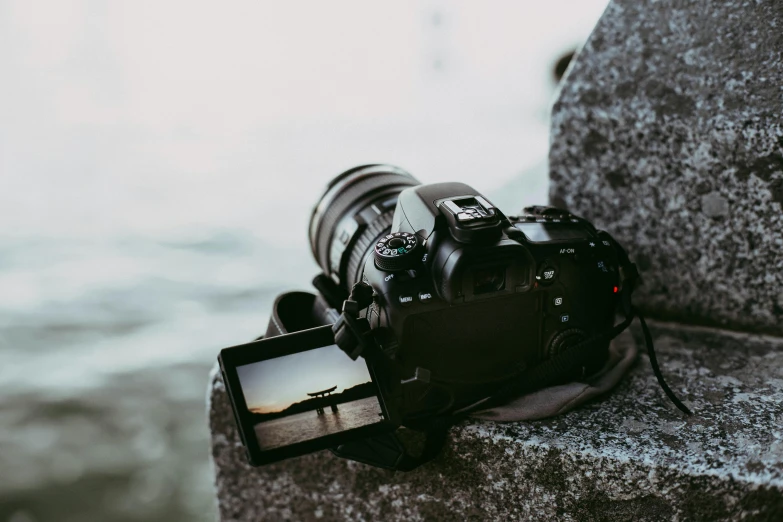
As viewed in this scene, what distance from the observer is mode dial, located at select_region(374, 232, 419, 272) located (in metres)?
0.78

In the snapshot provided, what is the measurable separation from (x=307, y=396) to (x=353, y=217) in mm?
343

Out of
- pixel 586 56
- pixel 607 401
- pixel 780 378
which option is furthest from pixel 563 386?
pixel 586 56

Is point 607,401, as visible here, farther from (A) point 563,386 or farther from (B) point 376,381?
(B) point 376,381

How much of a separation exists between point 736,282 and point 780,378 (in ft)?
0.56

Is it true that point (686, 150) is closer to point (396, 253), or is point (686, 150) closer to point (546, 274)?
point (546, 274)

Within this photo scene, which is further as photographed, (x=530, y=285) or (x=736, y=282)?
(x=736, y=282)

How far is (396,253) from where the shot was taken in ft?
2.58

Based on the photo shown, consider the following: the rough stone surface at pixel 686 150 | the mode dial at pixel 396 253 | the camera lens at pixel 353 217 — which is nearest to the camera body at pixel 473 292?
the mode dial at pixel 396 253

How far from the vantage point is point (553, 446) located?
32.3 inches

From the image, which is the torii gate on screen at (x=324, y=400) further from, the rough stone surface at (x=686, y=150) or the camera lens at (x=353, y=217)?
the rough stone surface at (x=686, y=150)

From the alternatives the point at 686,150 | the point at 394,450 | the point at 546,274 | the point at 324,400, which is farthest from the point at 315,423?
the point at 686,150

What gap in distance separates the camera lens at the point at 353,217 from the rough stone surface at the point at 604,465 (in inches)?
10.2

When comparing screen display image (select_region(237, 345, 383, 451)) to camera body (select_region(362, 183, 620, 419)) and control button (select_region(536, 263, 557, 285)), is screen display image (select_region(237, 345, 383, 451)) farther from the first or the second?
control button (select_region(536, 263, 557, 285))

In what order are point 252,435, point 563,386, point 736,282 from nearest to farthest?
point 252,435 → point 563,386 → point 736,282
